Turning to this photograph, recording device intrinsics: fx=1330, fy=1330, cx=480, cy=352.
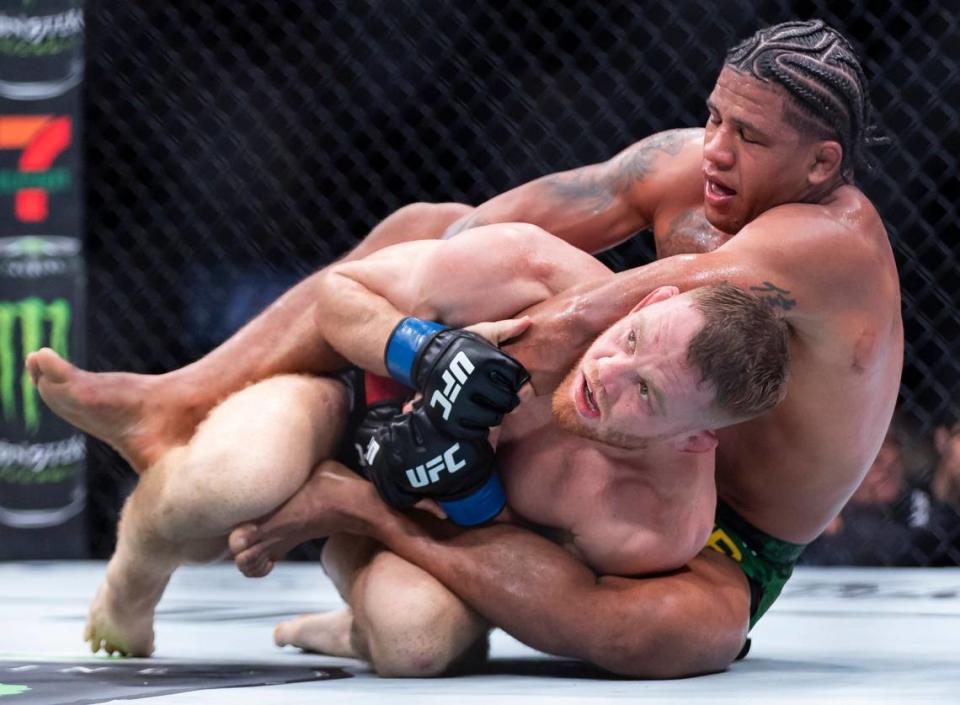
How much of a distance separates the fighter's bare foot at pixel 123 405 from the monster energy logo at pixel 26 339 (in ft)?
4.82

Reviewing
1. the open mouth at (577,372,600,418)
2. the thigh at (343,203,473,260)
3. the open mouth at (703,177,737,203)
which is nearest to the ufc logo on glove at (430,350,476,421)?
the open mouth at (577,372,600,418)

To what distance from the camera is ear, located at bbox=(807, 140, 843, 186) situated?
60.9 inches

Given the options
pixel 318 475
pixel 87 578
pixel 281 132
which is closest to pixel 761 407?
pixel 318 475

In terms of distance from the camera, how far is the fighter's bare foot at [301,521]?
1536 millimetres

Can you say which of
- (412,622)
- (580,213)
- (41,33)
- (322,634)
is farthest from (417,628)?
(41,33)

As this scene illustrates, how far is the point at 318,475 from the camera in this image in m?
1.57

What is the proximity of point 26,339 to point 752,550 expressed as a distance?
2074mm

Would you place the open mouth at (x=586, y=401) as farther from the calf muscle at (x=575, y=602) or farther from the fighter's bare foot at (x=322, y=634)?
the fighter's bare foot at (x=322, y=634)

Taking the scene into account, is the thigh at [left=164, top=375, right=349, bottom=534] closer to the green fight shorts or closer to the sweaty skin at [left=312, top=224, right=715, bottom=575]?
the sweaty skin at [left=312, top=224, right=715, bottom=575]

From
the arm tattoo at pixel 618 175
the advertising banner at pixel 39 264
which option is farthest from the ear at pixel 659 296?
the advertising banner at pixel 39 264

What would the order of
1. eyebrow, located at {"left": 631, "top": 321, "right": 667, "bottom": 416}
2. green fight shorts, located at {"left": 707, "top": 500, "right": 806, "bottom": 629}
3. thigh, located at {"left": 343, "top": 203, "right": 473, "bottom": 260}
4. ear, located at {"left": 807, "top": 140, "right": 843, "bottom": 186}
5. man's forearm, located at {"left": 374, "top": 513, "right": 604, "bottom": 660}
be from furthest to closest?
thigh, located at {"left": 343, "top": 203, "right": 473, "bottom": 260}
green fight shorts, located at {"left": 707, "top": 500, "right": 806, "bottom": 629}
ear, located at {"left": 807, "top": 140, "right": 843, "bottom": 186}
man's forearm, located at {"left": 374, "top": 513, "right": 604, "bottom": 660}
eyebrow, located at {"left": 631, "top": 321, "right": 667, "bottom": 416}

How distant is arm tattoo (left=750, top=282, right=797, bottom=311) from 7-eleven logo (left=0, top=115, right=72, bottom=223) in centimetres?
220

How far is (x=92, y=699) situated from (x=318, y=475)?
396 mm

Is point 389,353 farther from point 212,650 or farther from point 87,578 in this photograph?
point 87,578
